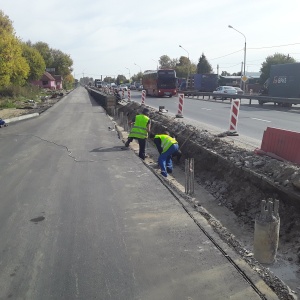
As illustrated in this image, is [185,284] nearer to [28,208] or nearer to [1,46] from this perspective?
[28,208]

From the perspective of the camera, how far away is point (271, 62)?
68.1 metres

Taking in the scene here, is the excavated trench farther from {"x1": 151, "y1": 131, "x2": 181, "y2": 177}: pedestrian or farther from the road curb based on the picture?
the road curb

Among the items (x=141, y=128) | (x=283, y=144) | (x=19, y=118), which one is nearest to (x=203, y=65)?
(x=19, y=118)

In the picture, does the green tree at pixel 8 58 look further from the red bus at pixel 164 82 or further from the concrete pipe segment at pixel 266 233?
the concrete pipe segment at pixel 266 233

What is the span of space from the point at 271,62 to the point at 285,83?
142ft

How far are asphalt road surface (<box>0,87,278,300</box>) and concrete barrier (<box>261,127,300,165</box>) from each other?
2.83 metres

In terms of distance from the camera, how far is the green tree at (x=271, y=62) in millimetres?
67562

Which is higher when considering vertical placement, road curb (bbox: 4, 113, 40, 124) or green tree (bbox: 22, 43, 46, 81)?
green tree (bbox: 22, 43, 46, 81)

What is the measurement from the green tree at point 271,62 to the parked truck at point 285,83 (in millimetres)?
Result: 39561

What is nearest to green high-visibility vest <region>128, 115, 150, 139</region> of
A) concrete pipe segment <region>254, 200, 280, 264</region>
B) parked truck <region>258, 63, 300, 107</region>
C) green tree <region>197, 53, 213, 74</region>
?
concrete pipe segment <region>254, 200, 280, 264</region>

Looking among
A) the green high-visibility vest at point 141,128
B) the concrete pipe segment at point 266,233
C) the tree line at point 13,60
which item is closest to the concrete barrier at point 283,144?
the concrete pipe segment at point 266,233

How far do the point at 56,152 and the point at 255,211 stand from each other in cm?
608

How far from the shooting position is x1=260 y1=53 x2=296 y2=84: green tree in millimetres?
67562

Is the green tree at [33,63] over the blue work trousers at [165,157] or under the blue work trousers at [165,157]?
over
